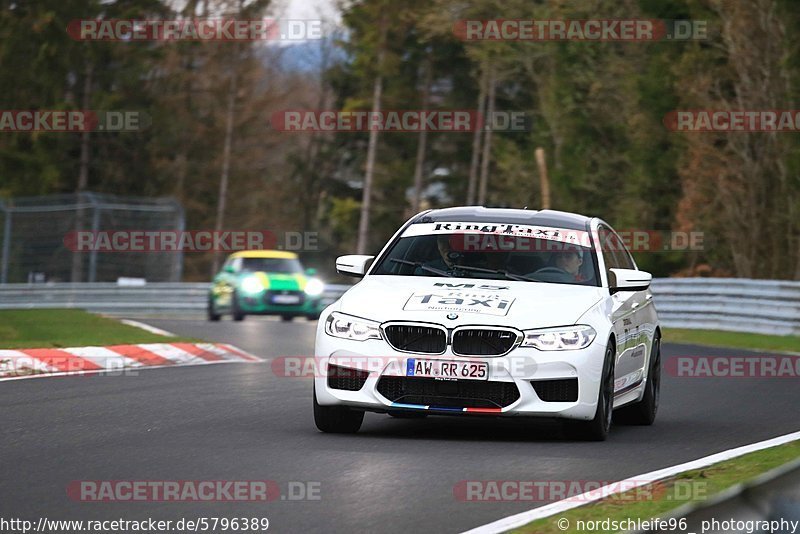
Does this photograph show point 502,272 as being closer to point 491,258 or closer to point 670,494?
point 491,258

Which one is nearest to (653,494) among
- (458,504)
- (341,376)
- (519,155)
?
(458,504)

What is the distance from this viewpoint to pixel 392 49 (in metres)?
59.4

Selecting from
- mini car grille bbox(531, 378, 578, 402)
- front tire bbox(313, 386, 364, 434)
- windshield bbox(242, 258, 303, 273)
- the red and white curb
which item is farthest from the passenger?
windshield bbox(242, 258, 303, 273)

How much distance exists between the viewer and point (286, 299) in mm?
31234

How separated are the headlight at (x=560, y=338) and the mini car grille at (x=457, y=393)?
1.00ft

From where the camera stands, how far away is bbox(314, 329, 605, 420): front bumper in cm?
973

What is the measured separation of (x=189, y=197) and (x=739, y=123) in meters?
37.5

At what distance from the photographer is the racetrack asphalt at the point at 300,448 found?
7.06m

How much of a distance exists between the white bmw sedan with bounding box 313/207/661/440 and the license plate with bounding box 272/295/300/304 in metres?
20.3

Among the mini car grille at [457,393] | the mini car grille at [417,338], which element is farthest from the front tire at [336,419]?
the mini car grille at [417,338]

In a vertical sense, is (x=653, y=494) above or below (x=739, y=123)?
below

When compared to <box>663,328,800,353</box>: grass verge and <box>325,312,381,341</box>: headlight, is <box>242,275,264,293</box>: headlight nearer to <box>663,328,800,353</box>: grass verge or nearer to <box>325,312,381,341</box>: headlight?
<box>663,328,800,353</box>: grass verge

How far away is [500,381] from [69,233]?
28557 millimetres

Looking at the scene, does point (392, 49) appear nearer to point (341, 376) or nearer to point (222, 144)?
point (222, 144)
